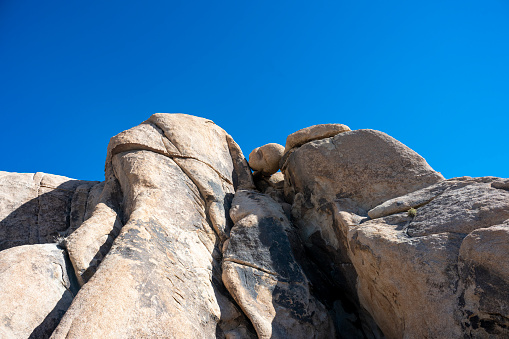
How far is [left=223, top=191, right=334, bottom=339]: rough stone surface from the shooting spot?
785cm

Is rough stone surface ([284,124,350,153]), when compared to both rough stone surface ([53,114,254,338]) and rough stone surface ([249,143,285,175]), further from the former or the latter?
rough stone surface ([53,114,254,338])

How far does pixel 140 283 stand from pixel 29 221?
23.6 ft

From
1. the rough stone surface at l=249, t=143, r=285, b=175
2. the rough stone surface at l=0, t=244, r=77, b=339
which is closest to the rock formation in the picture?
the rough stone surface at l=0, t=244, r=77, b=339

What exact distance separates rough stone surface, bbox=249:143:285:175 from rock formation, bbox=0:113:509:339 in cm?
88

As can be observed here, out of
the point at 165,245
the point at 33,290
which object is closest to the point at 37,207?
the point at 33,290

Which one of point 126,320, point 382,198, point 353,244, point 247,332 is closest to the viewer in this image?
point 126,320

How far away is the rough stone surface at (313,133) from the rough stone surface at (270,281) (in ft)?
10.3

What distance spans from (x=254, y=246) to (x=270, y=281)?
0.95m

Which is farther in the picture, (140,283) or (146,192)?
(146,192)

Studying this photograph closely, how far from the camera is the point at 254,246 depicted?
29.8ft

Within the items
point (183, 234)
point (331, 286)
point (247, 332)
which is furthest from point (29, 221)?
point (331, 286)

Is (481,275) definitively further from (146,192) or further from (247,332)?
(146,192)

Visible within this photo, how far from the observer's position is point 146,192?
9234 mm

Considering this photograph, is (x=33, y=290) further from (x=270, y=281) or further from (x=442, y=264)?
(x=442, y=264)
